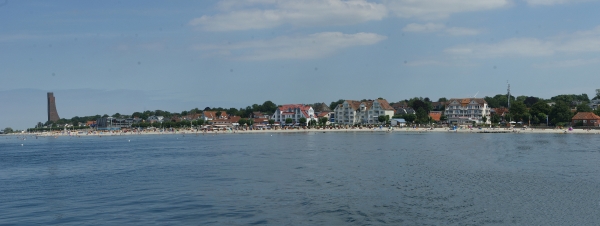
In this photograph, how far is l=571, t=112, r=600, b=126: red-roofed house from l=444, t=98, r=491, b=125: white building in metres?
23.1

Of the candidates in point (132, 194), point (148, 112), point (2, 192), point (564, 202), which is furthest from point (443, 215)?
point (148, 112)

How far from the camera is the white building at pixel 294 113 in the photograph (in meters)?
123

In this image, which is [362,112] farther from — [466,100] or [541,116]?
[541,116]

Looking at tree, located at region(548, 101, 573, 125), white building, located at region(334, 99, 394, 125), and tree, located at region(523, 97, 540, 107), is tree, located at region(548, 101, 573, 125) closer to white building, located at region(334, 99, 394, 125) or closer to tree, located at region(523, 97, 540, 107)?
white building, located at region(334, 99, 394, 125)

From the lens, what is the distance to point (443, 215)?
1625 centimetres

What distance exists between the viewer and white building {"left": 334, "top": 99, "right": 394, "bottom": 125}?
116188 millimetres

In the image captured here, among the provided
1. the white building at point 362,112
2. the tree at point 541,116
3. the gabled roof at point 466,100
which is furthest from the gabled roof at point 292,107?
the tree at point 541,116

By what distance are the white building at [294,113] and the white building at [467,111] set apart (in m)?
33.1

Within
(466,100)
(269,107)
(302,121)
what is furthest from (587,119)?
(269,107)

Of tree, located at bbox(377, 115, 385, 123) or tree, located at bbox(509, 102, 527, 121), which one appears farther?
tree, located at bbox(377, 115, 385, 123)

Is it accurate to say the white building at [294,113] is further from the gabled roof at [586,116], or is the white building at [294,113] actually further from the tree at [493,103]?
the gabled roof at [586,116]

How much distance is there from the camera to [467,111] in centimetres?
10994

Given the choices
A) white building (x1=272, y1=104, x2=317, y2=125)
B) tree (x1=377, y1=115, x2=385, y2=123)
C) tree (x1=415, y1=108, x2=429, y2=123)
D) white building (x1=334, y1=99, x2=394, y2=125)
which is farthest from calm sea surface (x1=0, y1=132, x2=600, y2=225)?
white building (x1=272, y1=104, x2=317, y2=125)

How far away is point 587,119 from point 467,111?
2989cm
